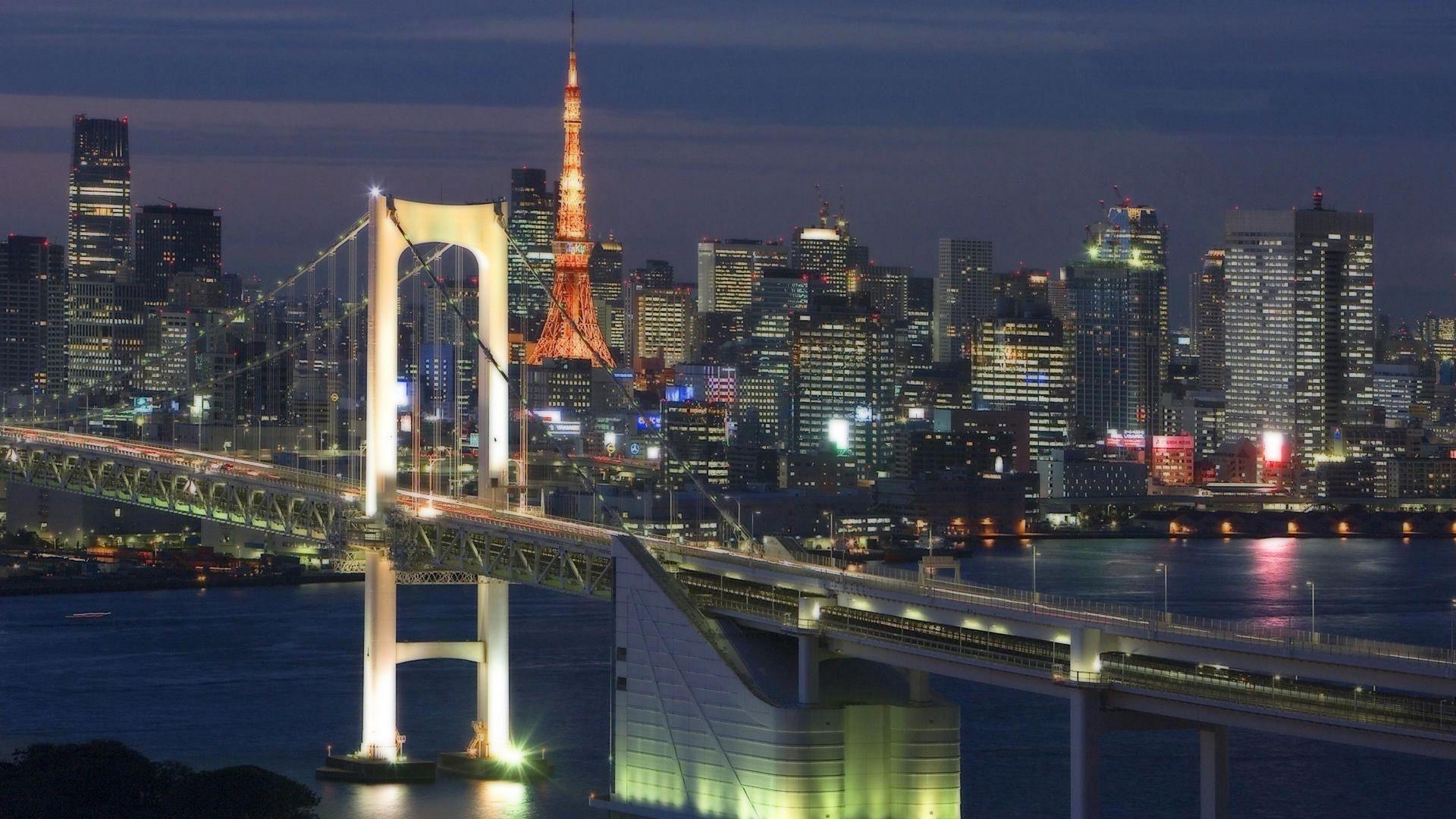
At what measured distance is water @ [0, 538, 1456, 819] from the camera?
68.9ft

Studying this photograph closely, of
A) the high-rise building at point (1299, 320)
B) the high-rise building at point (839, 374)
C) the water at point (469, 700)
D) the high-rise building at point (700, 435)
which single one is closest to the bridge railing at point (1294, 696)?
the water at point (469, 700)

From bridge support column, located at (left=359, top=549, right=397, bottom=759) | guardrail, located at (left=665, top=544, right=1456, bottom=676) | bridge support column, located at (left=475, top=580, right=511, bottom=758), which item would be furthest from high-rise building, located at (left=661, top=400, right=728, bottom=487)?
guardrail, located at (left=665, top=544, right=1456, bottom=676)

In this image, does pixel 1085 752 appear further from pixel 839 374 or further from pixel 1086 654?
pixel 839 374

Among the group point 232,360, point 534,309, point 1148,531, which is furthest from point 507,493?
point 534,309

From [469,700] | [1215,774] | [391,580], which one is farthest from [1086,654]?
[469,700]

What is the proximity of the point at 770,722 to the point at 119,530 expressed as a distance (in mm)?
33322

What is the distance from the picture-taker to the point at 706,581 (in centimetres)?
1797

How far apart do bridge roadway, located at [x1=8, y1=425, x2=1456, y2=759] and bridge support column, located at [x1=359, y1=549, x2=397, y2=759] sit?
1.17 ft

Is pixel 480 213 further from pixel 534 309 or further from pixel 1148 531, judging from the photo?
pixel 534 309

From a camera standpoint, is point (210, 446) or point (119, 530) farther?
point (210, 446)

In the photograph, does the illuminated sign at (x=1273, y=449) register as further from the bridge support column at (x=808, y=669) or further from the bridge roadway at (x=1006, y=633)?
the bridge support column at (x=808, y=669)

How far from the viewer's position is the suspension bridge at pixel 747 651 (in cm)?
1440

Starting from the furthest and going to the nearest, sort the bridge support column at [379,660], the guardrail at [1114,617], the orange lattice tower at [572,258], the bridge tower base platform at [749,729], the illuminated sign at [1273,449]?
the illuminated sign at [1273,449]
the orange lattice tower at [572,258]
the bridge support column at [379,660]
the bridge tower base platform at [749,729]
the guardrail at [1114,617]

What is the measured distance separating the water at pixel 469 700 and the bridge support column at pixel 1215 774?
519 cm
